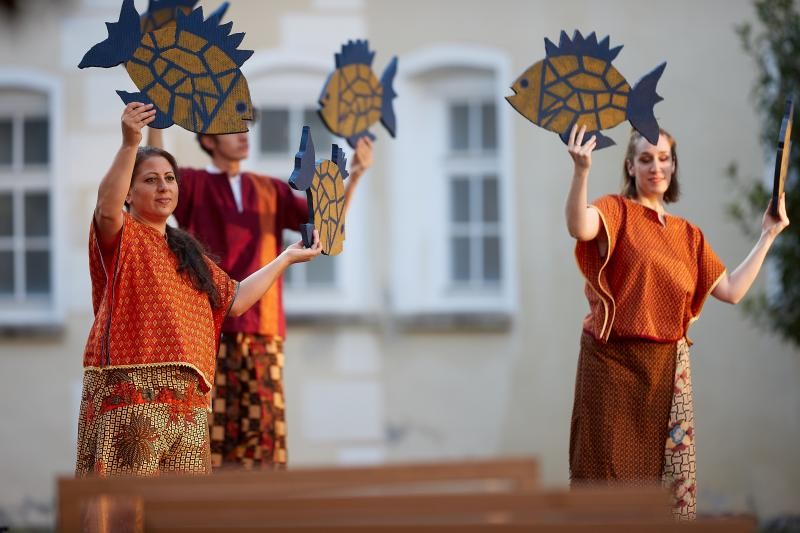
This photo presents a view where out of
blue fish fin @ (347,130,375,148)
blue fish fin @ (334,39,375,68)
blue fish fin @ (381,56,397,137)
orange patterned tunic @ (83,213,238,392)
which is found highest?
blue fish fin @ (334,39,375,68)

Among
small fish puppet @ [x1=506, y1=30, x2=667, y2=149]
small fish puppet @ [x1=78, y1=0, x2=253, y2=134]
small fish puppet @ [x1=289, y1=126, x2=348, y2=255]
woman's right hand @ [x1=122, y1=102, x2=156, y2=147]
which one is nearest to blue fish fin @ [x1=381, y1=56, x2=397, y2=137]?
small fish puppet @ [x1=289, y1=126, x2=348, y2=255]

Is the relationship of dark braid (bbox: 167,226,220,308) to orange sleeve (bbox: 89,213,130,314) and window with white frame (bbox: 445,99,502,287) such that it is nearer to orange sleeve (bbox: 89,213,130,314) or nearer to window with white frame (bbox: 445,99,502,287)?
orange sleeve (bbox: 89,213,130,314)

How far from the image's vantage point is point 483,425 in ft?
28.6

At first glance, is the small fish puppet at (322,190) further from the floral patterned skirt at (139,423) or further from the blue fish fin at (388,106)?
the blue fish fin at (388,106)

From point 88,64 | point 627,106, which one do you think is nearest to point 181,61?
point 88,64

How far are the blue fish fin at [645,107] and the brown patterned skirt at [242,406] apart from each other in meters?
1.62

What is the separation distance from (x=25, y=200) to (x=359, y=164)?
13.6 feet

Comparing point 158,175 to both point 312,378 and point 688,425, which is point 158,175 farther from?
point 312,378

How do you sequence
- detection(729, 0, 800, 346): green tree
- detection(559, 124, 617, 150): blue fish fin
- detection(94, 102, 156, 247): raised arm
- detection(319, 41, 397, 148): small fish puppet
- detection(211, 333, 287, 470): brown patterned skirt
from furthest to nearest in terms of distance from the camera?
detection(729, 0, 800, 346): green tree
detection(319, 41, 397, 148): small fish puppet
detection(211, 333, 287, 470): brown patterned skirt
detection(559, 124, 617, 150): blue fish fin
detection(94, 102, 156, 247): raised arm

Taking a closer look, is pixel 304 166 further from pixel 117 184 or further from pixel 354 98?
pixel 354 98

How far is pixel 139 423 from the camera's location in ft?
13.7

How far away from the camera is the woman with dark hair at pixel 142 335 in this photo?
417 cm

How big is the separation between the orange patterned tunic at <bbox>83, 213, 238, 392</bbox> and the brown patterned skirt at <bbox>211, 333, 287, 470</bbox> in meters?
0.93

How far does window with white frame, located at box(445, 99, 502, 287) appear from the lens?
354 inches
